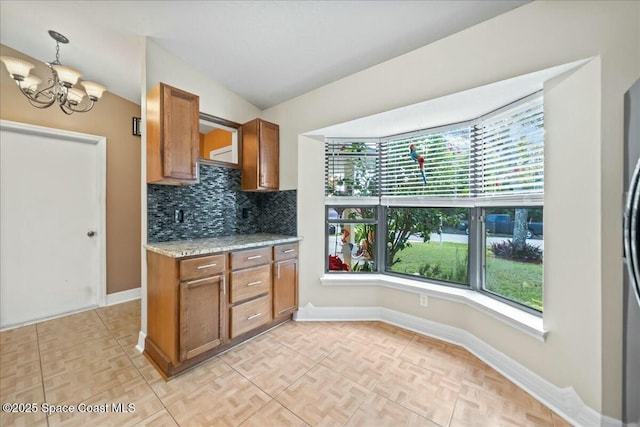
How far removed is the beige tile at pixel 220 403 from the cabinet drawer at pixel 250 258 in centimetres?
82

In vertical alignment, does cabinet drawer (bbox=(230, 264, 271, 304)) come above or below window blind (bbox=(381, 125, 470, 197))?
below

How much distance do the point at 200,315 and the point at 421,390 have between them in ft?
5.38

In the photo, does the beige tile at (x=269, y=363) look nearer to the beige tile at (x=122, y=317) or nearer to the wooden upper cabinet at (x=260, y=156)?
the beige tile at (x=122, y=317)

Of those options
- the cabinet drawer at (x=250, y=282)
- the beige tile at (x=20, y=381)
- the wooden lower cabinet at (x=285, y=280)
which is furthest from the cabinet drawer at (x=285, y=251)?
the beige tile at (x=20, y=381)

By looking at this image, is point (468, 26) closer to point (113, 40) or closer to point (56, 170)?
point (113, 40)

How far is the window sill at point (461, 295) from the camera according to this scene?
1.64 m

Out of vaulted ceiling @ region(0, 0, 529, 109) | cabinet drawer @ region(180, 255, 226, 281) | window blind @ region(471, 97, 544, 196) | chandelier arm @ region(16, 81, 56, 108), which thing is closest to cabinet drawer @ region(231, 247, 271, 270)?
cabinet drawer @ region(180, 255, 226, 281)

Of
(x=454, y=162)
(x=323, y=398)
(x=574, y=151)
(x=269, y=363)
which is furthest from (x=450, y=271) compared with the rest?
(x=269, y=363)

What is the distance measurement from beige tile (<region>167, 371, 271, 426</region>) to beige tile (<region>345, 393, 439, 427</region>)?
57 centimetres

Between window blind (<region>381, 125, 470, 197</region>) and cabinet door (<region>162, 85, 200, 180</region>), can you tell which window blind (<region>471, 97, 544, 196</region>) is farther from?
cabinet door (<region>162, 85, 200, 180</region>)

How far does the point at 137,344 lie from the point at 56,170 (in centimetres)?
213

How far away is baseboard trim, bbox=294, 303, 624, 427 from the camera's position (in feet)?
4.53

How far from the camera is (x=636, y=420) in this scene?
1.07 meters

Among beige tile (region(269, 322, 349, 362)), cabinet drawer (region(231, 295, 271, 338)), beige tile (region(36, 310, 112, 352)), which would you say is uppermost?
cabinet drawer (region(231, 295, 271, 338))
